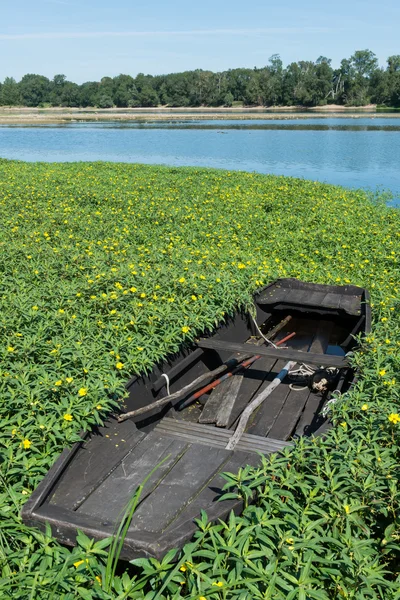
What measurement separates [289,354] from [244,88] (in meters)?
116

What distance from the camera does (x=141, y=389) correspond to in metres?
4.39

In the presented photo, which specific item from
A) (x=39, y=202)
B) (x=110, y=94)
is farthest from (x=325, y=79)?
(x=39, y=202)

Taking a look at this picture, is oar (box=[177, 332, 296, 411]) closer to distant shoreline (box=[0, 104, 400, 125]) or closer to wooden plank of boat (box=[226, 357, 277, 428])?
wooden plank of boat (box=[226, 357, 277, 428])

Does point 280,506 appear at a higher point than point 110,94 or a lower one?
lower

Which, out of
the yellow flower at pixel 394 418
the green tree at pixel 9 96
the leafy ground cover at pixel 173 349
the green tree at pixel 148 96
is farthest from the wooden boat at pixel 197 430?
the green tree at pixel 9 96

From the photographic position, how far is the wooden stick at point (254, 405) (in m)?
3.94

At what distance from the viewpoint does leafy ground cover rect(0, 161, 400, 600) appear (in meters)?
2.52

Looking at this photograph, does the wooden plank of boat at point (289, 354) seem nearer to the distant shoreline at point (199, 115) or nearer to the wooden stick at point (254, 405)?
the wooden stick at point (254, 405)

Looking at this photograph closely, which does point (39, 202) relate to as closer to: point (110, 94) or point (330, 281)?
point (330, 281)

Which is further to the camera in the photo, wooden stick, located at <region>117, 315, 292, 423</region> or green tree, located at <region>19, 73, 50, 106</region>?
green tree, located at <region>19, 73, 50, 106</region>

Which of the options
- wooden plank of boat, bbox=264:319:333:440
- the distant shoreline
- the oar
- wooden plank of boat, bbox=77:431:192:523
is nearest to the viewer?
wooden plank of boat, bbox=77:431:192:523

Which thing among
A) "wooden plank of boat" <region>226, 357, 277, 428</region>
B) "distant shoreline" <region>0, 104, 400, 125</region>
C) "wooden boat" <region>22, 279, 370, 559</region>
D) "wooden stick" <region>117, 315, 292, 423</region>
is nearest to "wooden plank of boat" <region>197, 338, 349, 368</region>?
"wooden boat" <region>22, 279, 370, 559</region>

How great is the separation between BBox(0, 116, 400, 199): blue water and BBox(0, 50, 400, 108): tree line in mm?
59845

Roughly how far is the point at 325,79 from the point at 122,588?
359 feet
